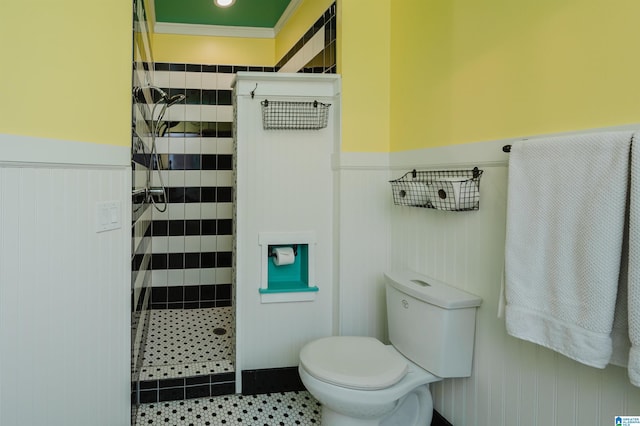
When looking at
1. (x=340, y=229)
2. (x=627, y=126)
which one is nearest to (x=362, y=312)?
(x=340, y=229)

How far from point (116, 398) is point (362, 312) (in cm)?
128

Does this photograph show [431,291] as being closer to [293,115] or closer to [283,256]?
[283,256]

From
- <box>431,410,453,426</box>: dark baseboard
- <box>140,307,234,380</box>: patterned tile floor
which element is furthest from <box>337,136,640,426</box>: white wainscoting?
<box>140,307,234,380</box>: patterned tile floor

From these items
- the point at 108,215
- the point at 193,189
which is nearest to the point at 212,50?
the point at 193,189

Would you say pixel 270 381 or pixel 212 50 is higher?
pixel 212 50

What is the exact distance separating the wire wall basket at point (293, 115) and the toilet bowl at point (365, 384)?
1.15 m

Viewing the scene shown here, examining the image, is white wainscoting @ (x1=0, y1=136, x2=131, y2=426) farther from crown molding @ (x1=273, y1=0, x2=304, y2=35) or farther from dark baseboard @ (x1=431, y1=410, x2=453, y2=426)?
crown molding @ (x1=273, y1=0, x2=304, y2=35)

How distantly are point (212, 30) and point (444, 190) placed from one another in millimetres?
2776

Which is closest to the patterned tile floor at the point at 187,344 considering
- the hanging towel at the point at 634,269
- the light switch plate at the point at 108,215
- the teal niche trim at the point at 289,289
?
the teal niche trim at the point at 289,289

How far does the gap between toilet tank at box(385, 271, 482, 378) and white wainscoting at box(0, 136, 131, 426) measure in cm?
123

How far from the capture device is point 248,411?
6.87 ft

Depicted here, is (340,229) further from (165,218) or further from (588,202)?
(165,218)

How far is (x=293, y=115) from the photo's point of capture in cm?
217

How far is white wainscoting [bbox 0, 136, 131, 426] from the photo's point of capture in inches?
42.4
